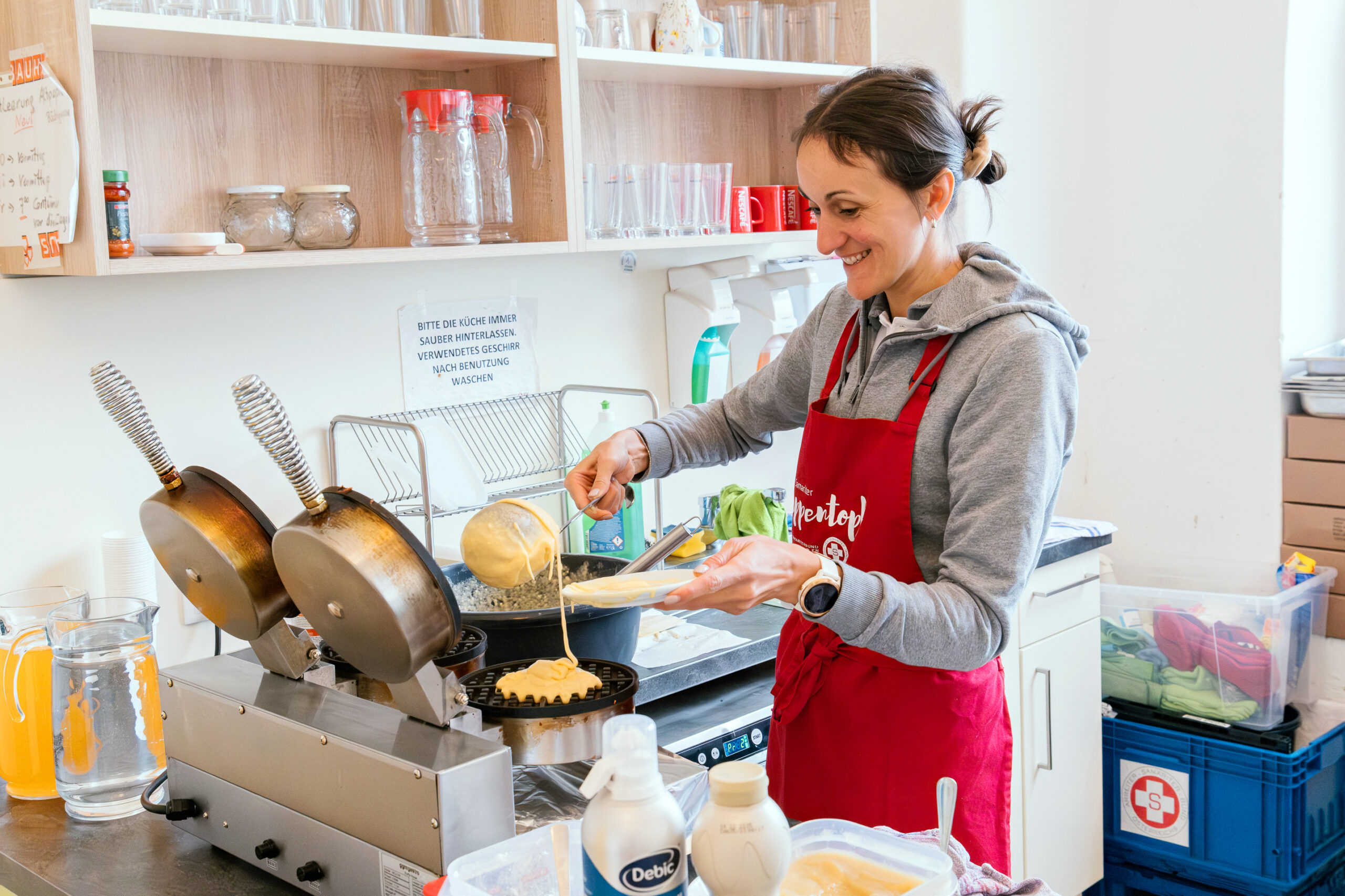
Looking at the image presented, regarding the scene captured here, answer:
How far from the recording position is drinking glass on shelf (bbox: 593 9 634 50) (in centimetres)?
233

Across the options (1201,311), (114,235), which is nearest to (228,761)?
(114,235)

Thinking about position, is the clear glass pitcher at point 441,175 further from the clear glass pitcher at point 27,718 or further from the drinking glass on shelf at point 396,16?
the clear glass pitcher at point 27,718

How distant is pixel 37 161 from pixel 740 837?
143 centimetres

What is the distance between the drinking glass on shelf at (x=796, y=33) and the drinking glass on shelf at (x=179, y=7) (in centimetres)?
135

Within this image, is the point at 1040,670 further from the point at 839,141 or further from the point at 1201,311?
the point at 839,141

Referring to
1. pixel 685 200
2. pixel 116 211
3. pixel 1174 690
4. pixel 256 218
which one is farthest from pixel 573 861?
pixel 1174 690

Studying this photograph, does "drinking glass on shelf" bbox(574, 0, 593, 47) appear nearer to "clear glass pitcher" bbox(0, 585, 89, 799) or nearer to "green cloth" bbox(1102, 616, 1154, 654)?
"clear glass pitcher" bbox(0, 585, 89, 799)

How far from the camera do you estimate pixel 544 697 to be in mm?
1282

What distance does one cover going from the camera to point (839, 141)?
4.97 feet

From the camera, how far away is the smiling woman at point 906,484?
137cm

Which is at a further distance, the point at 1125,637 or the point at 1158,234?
the point at 1158,234

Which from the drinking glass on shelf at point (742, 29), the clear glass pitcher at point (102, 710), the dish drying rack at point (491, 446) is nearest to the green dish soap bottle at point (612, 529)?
the dish drying rack at point (491, 446)

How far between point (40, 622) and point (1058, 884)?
7.23ft

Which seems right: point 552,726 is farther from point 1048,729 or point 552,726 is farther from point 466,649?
point 1048,729
